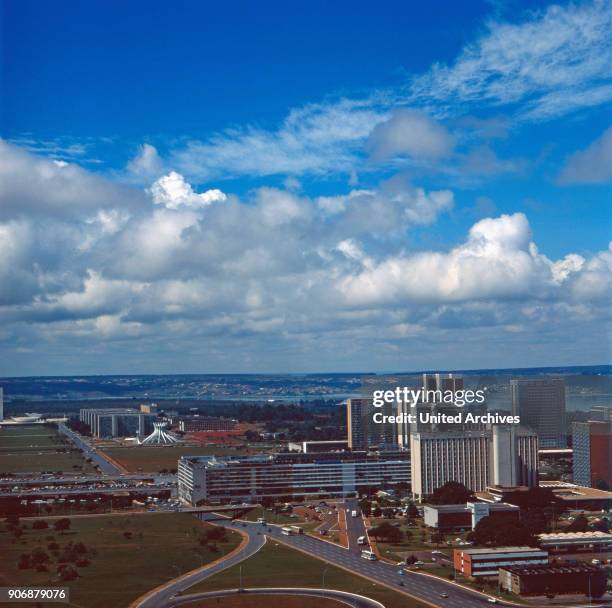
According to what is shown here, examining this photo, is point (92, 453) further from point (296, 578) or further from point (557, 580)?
point (557, 580)

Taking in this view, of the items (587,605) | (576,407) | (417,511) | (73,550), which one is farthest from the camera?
(576,407)

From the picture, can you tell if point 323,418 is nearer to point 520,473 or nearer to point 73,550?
point 520,473

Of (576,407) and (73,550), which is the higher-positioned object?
(576,407)

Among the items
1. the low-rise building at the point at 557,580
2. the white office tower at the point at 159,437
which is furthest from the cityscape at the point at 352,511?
the white office tower at the point at 159,437

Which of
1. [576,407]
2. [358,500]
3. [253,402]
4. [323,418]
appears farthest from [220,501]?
[253,402]

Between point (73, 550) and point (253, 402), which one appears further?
point (253, 402)

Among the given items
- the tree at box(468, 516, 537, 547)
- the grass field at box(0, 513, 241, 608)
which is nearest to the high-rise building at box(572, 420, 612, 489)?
the tree at box(468, 516, 537, 547)

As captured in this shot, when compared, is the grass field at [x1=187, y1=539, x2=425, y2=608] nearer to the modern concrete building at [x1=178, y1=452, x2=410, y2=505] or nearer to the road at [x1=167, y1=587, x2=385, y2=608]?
the road at [x1=167, y1=587, x2=385, y2=608]
